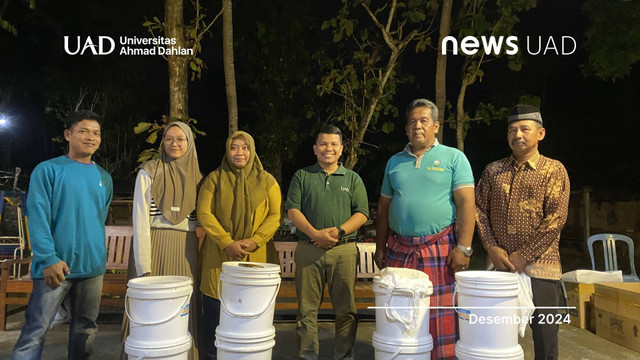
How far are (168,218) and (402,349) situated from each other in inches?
76.2

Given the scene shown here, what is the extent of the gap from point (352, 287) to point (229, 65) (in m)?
3.53

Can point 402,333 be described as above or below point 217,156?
below

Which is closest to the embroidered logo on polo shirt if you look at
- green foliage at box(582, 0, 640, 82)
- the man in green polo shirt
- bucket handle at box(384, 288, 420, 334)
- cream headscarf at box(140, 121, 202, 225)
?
the man in green polo shirt

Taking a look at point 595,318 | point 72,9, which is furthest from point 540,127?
point 72,9

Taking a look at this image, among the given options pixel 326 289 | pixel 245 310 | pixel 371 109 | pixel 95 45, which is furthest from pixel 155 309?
pixel 95 45

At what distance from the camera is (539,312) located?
3490 mm

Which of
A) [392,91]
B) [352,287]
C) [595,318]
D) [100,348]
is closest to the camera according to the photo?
[352,287]

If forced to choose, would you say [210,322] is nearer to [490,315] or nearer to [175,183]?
[175,183]

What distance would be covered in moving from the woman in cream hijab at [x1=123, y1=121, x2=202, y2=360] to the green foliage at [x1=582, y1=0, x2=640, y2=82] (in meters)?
7.53

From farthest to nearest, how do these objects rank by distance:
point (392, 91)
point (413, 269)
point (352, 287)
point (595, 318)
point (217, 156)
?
point (217, 156)
point (392, 91)
point (595, 318)
point (352, 287)
point (413, 269)

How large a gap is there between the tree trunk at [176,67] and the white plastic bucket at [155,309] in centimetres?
301

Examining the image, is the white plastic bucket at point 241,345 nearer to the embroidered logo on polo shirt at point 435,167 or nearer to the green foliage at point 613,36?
the embroidered logo on polo shirt at point 435,167

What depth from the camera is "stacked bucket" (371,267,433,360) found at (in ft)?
10.7

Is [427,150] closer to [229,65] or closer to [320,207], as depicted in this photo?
[320,207]
